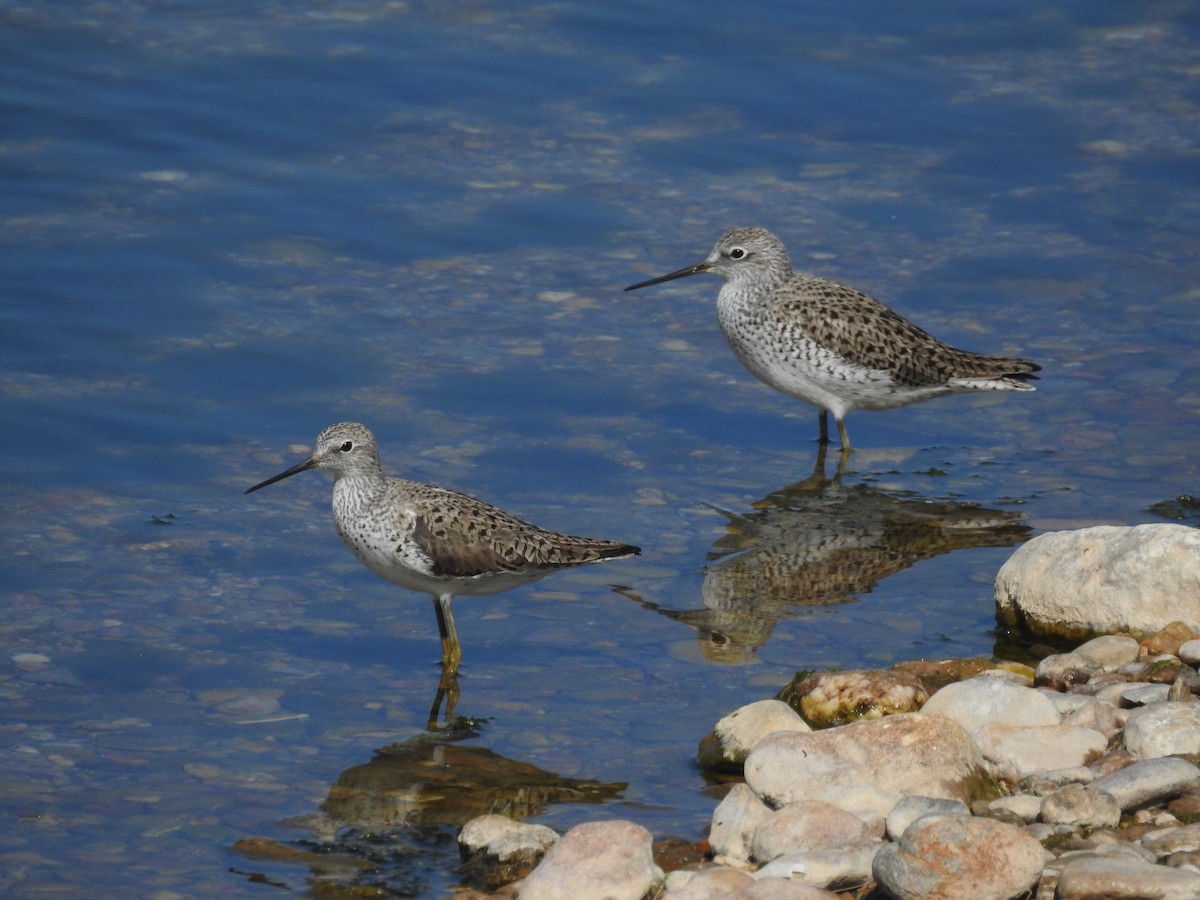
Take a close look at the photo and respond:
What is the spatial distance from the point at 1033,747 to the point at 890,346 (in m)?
6.03

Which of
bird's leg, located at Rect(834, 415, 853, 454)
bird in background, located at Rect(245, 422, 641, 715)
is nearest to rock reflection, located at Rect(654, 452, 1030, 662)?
bird's leg, located at Rect(834, 415, 853, 454)

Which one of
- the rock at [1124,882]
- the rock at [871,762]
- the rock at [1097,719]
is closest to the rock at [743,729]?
the rock at [871,762]

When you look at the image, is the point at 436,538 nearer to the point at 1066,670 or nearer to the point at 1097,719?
the point at 1066,670

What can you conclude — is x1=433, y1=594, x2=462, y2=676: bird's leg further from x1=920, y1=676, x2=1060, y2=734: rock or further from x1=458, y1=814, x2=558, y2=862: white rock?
x1=920, y1=676, x2=1060, y2=734: rock

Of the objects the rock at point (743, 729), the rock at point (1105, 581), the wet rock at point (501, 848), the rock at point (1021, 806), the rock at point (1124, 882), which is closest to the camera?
the rock at point (1124, 882)

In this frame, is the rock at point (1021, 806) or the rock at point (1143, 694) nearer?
the rock at point (1021, 806)

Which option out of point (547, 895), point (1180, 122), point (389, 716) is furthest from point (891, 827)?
point (1180, 122)

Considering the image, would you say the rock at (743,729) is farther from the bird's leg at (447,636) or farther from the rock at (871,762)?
the bird's leg at (447,636)

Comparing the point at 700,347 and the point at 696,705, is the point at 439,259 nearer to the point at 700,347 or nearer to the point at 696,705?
the point at 700,347

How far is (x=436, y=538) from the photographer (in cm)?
1055

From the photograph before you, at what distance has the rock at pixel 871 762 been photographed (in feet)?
26.5

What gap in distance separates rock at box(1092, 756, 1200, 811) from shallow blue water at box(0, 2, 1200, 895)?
6.83ft

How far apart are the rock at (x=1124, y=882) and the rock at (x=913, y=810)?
723 millimetres

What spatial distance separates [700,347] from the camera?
16047mm
